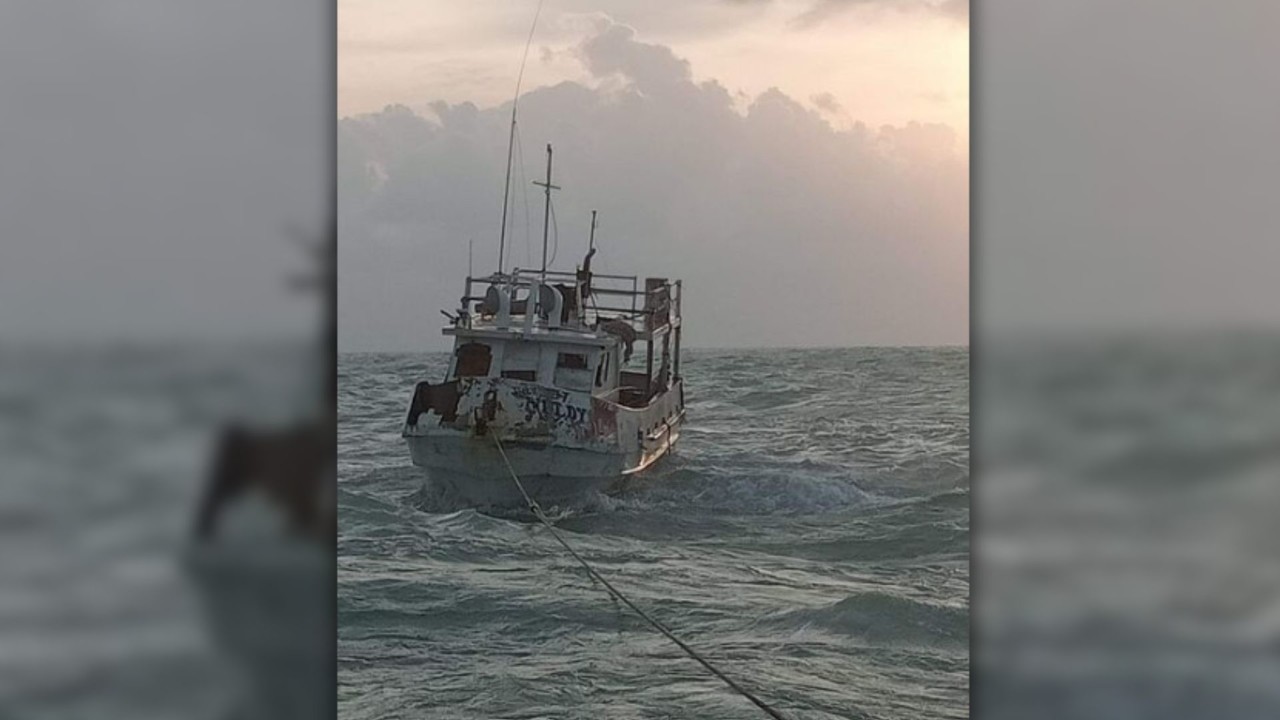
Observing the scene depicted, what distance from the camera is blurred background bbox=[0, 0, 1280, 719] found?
2.11 meters

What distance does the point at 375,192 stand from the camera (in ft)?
8.20

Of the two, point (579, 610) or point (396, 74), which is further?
point (579, 610)

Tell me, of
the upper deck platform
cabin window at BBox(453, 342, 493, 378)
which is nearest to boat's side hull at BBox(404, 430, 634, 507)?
cabin window at BBox(453, 342, 493, 378)

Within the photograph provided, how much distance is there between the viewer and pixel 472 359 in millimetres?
2711
